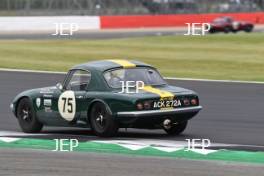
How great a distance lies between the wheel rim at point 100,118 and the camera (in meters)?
12.9

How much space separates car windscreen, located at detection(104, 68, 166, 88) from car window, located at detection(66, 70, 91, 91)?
0.39m

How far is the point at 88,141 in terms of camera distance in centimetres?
1224

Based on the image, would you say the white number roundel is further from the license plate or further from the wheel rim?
the license plate

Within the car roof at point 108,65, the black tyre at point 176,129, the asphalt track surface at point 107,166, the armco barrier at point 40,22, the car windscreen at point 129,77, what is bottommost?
the armco barrier at point 40,22

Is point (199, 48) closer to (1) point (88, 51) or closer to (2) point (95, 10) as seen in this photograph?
(1) point (88, 51)

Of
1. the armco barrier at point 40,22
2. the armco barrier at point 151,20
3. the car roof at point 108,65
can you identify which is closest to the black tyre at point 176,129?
the car roof at point 108,65

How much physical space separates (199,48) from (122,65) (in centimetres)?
2381

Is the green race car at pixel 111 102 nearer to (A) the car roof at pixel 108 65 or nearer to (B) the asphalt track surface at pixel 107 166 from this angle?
(A) the car roof at pixel 108 65

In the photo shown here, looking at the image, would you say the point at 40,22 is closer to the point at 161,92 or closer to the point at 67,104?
the point at 67,104

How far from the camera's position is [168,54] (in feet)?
113

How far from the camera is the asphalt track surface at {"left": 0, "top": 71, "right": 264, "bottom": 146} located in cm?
1335

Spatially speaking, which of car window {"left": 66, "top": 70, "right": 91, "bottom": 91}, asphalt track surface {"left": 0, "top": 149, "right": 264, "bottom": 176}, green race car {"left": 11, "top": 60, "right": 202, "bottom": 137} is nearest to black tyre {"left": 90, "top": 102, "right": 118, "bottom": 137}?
green race car {"left": 11, "top": 60, "right": 202, "bottom": 137}

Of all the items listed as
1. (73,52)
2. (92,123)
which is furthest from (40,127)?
(73,52)

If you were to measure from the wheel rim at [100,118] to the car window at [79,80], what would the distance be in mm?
634
